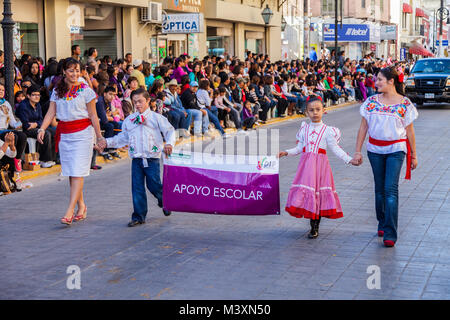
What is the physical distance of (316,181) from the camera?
24.9 ft

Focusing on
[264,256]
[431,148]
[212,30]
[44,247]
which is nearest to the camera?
[264,256]

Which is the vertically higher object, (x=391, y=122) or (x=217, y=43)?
(x=217, y=43)

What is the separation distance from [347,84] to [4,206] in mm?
24086

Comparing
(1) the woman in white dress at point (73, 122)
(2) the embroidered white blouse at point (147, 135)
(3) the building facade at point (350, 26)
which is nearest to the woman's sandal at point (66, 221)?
(1) the woman in white dress at point (73, 122)

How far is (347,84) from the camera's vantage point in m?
32.1

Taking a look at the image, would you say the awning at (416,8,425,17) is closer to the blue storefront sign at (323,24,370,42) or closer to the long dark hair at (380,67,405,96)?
the blue storefront sign at (323,24,370,42)

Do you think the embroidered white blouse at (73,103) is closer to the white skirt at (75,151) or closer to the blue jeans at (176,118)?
the white skirt at (75,151)

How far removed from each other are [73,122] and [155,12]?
1686 centimetres

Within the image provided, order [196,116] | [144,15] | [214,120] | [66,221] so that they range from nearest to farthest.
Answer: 1. [66,221]
2. [196,116]
3. [214,120]
4. [144,15]

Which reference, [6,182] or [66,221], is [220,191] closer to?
[66,221]

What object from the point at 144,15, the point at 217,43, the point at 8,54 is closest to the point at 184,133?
the point at 8,54

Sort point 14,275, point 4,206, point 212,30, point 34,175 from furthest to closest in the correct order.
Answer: point 212,30 < point 34,175 < point 4,206 < point 14,275
